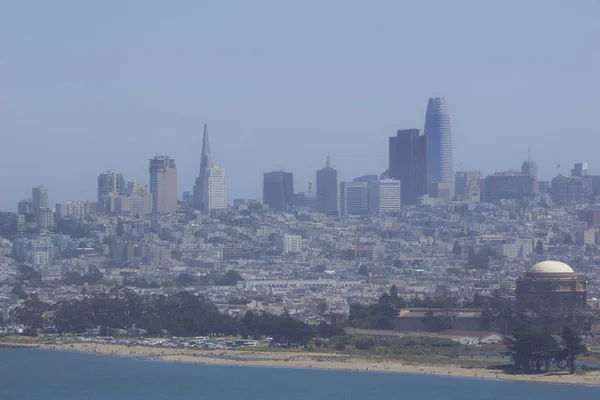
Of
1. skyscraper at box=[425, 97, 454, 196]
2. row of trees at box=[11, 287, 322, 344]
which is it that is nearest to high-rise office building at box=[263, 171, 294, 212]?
skyscraper at box=[425, 97, 454, 196]

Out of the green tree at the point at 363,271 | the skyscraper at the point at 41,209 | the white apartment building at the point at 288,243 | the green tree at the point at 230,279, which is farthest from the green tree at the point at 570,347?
the skyscraper at the point at 41,209

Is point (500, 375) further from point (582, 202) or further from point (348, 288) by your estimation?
point (582, 202)

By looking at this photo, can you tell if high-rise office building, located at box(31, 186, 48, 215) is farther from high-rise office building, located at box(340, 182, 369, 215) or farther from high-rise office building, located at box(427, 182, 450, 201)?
high-rise office building, located at box(427, 182, 450, 201)

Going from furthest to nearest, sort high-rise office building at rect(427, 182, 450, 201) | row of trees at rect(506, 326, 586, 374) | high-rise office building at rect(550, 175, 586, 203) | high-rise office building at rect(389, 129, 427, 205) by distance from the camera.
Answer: high-rise office building at rect(427, 182, 450, 201) → high-rise office building at rect(389, 129, 427, 205) → high-rise office building at rect(550, 175, 586, 203) → row of trees at rect(506, 326, 586, 374)

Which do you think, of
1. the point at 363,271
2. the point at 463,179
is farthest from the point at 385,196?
the point at 363,271

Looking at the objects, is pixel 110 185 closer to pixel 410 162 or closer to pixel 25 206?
pixel 25 206
